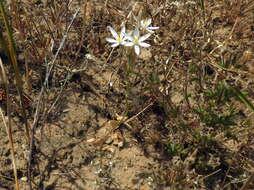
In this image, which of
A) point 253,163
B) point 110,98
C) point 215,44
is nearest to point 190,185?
point 253,163

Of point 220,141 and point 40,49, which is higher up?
point 40,49

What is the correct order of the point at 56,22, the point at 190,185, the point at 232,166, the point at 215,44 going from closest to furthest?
1. the point at 190,185
2. the point at 232,166
3. the point at 56,22
4. the point at 215,44

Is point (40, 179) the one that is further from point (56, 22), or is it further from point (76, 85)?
point (56, 22)

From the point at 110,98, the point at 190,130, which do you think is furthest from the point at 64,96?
the point at 190,130

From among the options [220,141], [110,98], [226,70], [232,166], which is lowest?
[232,166]

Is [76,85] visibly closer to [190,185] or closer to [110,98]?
[110,98]

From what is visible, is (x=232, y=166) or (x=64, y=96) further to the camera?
(x=64, y=96)

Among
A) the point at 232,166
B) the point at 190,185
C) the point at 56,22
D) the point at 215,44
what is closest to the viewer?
the point at 190,185
